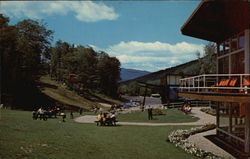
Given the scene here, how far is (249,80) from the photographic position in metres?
12.6

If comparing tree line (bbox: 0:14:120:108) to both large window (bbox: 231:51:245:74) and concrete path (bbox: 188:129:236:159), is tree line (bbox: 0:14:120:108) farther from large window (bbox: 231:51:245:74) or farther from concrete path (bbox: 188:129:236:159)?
large window (bbox: 231:51:245:74)

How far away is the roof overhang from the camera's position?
1368 cm

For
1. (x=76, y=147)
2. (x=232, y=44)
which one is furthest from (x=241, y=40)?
(x=76, y=147)

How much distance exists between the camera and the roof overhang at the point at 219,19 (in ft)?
44.9

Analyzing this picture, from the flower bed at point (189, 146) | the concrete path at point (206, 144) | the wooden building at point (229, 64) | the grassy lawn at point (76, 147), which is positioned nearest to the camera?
the grassy lawn at point (76, 147)

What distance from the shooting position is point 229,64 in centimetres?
1664

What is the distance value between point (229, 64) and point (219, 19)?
3176 millimetres

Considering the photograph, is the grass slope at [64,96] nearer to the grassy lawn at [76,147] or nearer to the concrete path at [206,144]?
the concrete path at [206,144]

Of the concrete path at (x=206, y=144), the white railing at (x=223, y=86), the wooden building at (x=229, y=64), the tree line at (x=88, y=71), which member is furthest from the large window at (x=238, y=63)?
the tree line at (x=88, y=71)

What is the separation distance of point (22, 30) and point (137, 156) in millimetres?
39526

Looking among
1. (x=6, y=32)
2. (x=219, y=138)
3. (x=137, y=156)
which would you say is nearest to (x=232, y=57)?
(x=219, y=138)

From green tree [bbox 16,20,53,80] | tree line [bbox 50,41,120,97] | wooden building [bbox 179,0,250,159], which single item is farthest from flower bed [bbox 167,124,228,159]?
tree line [bbox 50,41,120,97]

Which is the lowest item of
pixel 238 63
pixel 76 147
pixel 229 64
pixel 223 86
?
pixel 76 147

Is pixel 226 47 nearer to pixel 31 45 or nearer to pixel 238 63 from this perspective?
pixel 238 63
